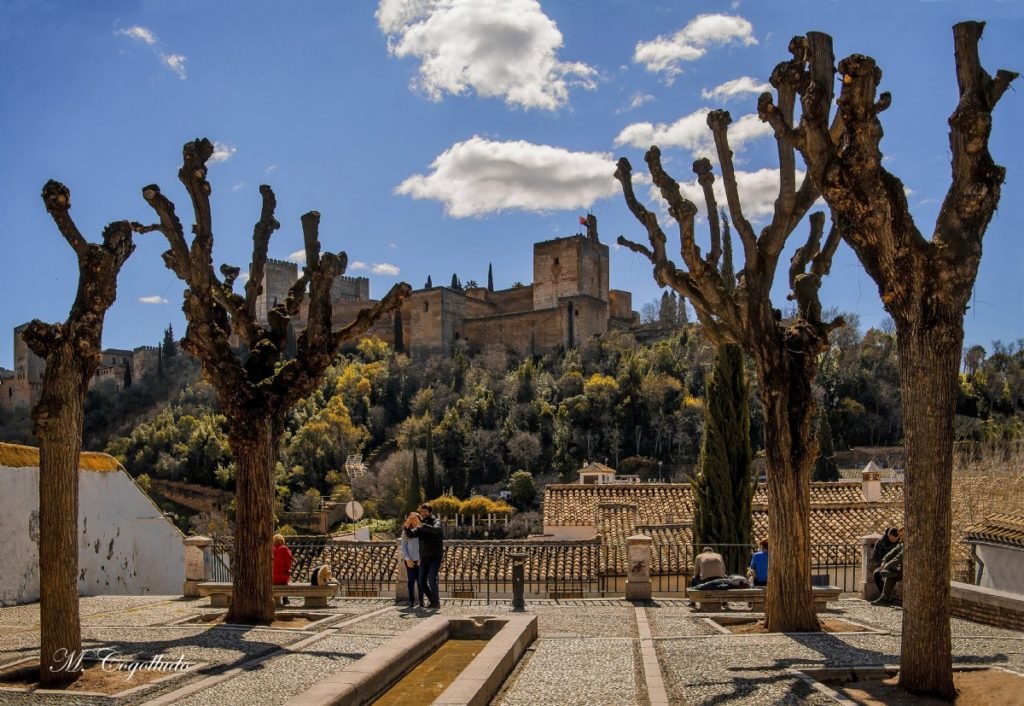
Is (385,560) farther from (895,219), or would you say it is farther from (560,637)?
(895,219)

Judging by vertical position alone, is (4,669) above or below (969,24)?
below

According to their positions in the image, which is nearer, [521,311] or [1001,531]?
[1001,531]

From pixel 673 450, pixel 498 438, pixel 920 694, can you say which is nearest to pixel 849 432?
pixel 673 450

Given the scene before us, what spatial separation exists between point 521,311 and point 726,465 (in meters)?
61.4

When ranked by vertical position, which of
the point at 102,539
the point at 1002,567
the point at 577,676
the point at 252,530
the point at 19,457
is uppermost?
the point at 19,457

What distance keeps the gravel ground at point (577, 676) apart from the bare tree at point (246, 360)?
136 inches

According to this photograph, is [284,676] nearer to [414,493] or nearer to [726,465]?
[726,465]

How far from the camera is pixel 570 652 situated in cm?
910

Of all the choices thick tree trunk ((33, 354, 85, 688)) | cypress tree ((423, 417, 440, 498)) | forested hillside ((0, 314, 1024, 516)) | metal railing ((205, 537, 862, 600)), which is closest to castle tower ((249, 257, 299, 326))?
forested hillside ((0, 314, 1024, 516))

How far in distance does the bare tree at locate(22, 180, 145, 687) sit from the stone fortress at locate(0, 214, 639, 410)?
62990 millimetres

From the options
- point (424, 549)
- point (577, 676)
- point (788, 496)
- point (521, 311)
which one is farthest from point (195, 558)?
point (521, 311)

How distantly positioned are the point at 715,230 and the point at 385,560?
11041mm

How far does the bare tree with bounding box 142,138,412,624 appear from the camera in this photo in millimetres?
10586

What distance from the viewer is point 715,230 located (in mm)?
11359
